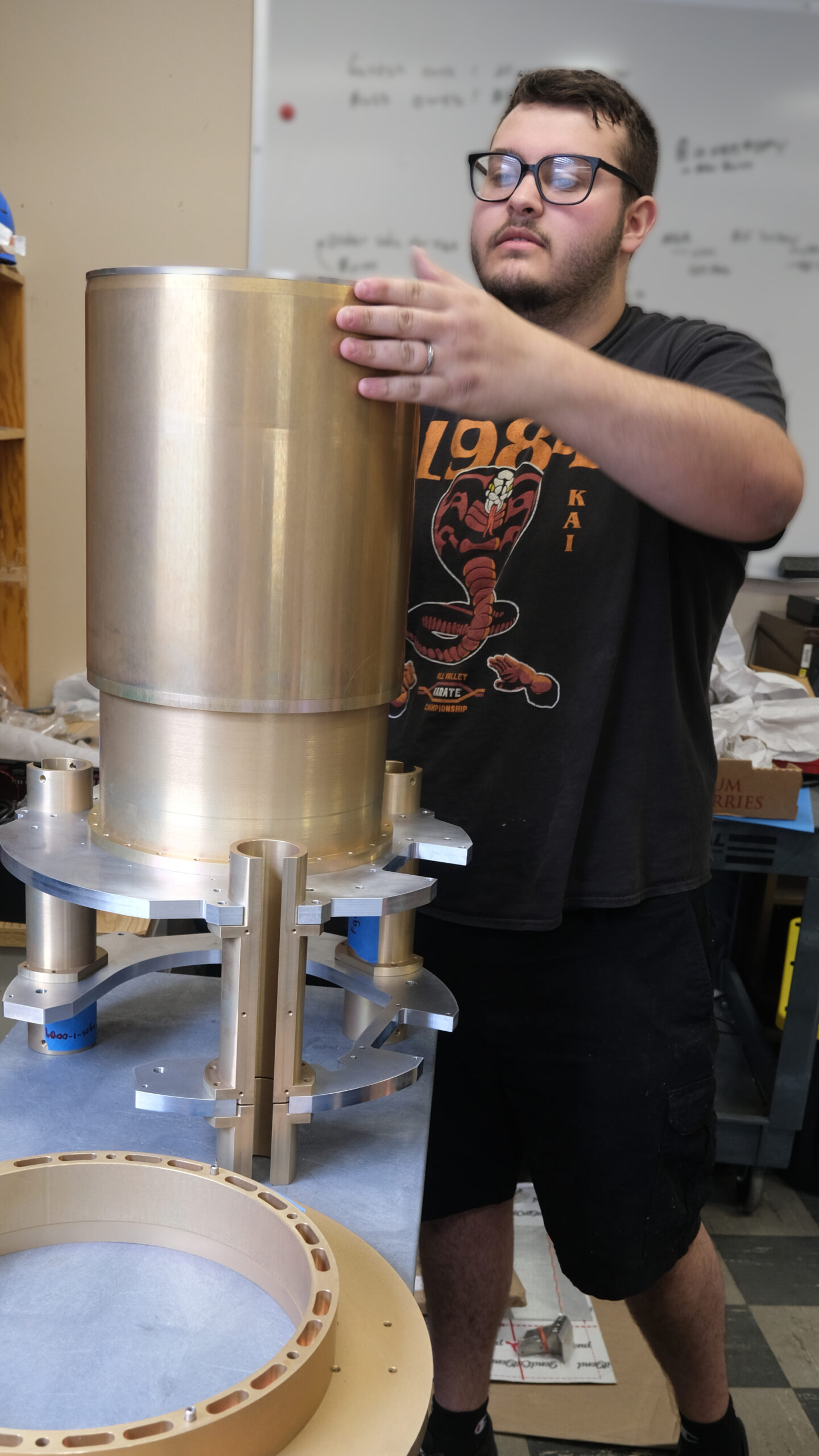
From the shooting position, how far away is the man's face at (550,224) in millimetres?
1165

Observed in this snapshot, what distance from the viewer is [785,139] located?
8.27 feet

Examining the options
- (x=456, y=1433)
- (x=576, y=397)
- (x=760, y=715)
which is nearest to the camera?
(x=576, y=397)

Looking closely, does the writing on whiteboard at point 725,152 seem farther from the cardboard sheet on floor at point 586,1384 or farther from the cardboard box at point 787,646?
the cardboard sheet on floor at point 586,1384

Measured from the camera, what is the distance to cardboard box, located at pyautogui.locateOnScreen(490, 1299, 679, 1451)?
5.10 ft

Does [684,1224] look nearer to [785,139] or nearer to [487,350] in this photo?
[487,350]

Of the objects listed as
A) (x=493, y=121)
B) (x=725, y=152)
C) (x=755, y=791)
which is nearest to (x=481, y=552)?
(x=755, y=791)

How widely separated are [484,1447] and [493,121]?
2493 mm

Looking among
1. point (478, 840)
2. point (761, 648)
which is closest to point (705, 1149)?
point (478, 840)

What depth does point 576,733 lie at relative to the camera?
3.79 ft

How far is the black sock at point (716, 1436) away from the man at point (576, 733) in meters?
0.29

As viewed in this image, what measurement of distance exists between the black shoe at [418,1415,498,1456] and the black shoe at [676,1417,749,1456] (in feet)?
0.78

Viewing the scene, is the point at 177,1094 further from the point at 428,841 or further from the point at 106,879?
the point at 428,841

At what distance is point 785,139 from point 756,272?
0.93ft

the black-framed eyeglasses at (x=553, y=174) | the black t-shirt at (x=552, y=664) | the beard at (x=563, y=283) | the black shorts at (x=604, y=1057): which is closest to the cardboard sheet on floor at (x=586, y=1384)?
the black shorts at (x=604, y=1057)
